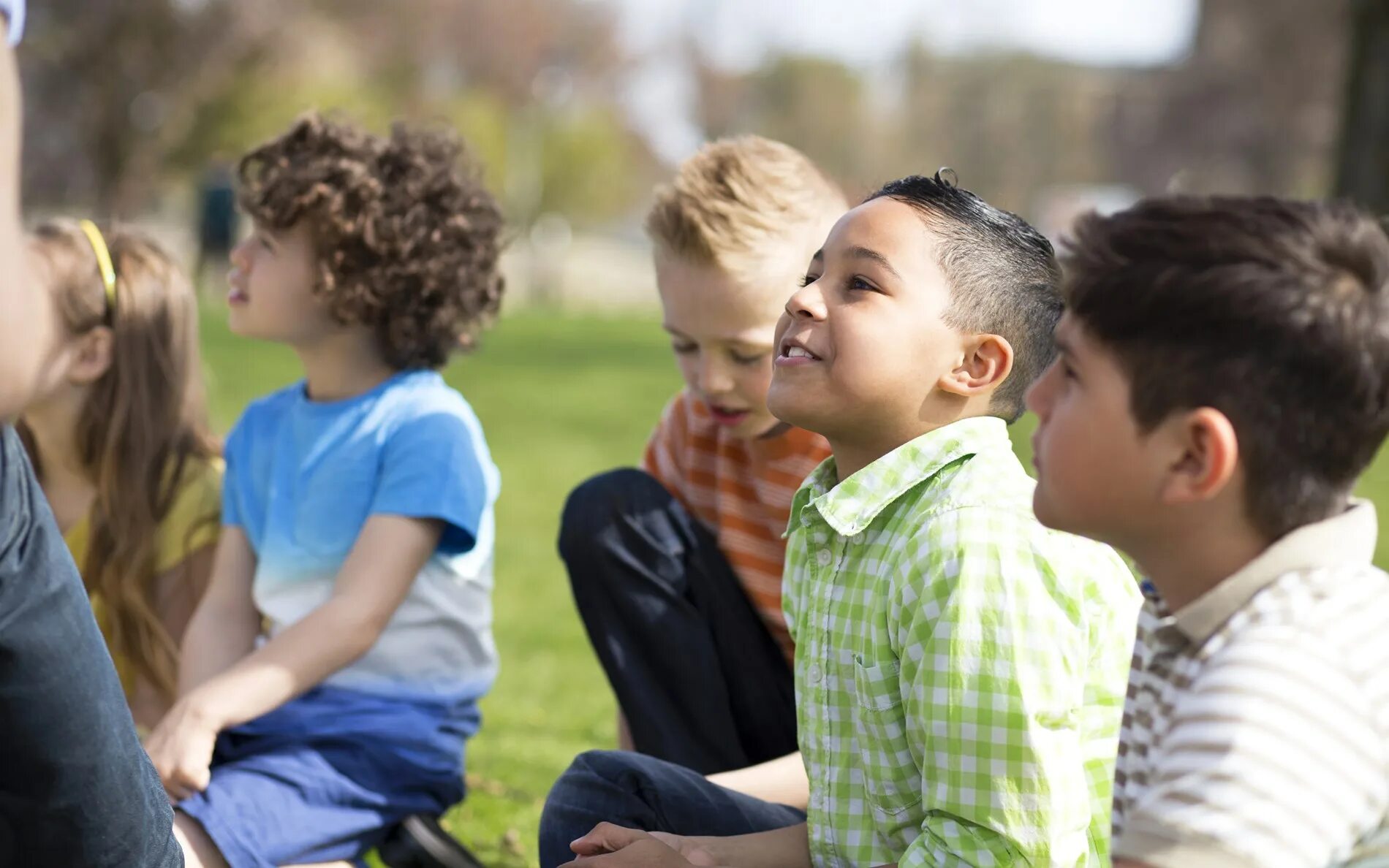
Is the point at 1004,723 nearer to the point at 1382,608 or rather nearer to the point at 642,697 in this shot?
the point at 1382,608

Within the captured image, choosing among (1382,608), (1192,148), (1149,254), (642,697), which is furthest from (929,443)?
(1192,148)

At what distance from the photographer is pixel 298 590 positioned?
8.59 ft

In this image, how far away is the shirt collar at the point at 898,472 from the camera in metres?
1.76

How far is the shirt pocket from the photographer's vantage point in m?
1.68

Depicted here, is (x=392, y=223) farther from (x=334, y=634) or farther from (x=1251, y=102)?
(x=1251, y=102)

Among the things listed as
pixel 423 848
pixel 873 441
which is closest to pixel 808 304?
pixel 873 441

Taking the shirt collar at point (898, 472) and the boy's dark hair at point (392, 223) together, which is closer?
the shirt collar at point (898, 472)

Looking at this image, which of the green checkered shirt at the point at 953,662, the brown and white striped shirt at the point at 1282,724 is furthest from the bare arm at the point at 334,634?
the brown and white striped shirt at the point at 1282,724

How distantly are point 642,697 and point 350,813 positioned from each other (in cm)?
51

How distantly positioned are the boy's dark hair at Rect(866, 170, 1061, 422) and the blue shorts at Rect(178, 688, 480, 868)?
118 cm

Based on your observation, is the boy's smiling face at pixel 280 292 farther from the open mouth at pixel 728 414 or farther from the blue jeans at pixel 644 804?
the blue jeans at pixel 644 804

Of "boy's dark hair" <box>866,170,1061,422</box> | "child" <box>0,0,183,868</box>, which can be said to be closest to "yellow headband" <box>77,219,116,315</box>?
"child" <box>0,0,183,868</box>

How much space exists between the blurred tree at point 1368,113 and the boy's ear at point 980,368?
1052 cm

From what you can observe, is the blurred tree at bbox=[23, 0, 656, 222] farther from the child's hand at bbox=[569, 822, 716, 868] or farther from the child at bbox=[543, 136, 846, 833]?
the child's hand at bbox=[569, 822, 716, 868]
